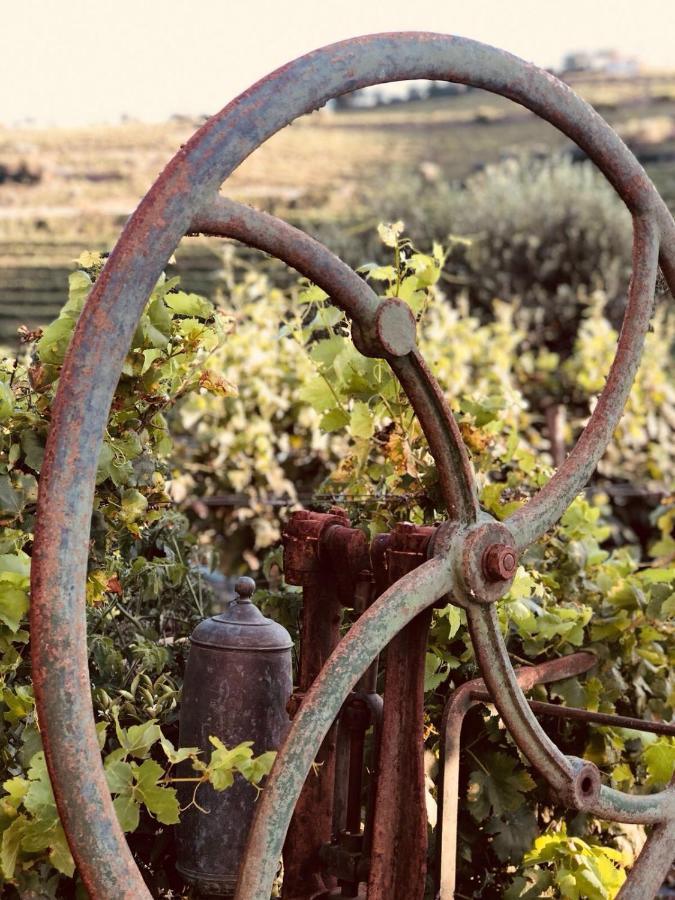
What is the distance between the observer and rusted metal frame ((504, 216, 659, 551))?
1.42m

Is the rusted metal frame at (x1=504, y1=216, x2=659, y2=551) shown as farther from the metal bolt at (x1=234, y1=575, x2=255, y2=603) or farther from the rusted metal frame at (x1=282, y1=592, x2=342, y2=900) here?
the metal bolt at (x1=234, y1=575, x2=255, y2=603)

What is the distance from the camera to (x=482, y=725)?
1.97m

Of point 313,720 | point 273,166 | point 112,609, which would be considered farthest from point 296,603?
point 273,166

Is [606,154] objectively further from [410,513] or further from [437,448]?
[410,513]

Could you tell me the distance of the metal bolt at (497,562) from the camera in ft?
4.32

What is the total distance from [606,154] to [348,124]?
23538mm

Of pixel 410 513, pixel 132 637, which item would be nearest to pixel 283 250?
pixel 410 513

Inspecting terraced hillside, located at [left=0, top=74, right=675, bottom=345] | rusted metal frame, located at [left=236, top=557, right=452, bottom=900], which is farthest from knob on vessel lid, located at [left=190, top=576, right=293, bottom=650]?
terraced hillside, located at [left=0, top=74, right=675, bottom=345]

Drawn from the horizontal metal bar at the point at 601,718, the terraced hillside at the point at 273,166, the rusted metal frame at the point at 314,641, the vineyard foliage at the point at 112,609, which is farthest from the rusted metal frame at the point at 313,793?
the terraced hillside at the point at 273,166

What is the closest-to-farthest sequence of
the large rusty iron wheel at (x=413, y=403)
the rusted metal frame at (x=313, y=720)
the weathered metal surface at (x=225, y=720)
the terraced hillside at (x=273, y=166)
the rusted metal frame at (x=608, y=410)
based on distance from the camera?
the large rusty iron wheel at (x=413, y=403) → the rusted metal frame at (x=313, y=720) → the rusted metal frame at (x=608, y=410) → the weathered metal surface at (x=225, y=720) → the terraced hillside at (x=273, y=166)

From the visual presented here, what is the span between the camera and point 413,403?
1.30 metres

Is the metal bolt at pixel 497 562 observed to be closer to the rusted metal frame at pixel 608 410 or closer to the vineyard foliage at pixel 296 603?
the rusted metal frame at pixel 608 410

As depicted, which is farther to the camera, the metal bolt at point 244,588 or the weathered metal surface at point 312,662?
the metal bolt at point 244,588

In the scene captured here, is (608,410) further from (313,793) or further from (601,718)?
(313,793)
